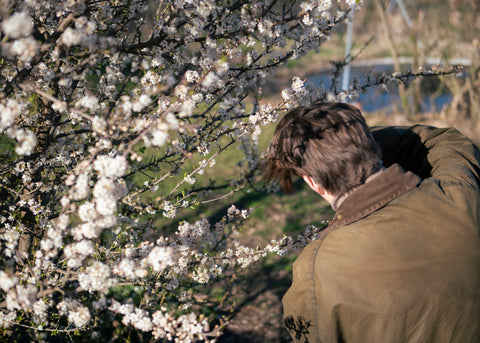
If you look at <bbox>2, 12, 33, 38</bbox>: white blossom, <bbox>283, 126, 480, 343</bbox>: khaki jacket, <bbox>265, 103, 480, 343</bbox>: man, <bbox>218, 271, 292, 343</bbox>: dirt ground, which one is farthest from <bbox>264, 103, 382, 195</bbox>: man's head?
<bbox>218, 271, 292, 343</bbox>: dirt ground

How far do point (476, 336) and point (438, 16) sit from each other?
1120cm

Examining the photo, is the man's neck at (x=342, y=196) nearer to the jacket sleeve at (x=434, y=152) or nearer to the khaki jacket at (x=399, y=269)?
the khaki jacket at (x=399, y=269)

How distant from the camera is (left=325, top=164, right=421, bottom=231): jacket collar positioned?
1.74 metres

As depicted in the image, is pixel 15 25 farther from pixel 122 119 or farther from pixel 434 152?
pixel 434 152

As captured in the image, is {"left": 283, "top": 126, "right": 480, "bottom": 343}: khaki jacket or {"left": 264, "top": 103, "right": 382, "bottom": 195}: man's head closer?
{"left": 283, "top": 126, "right": 480, "bottom": 343}: khaki jacket

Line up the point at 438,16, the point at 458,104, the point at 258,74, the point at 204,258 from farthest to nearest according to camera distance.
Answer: the point at 438,16, the point at 458,104, the point at 258,74, the point at 204,258

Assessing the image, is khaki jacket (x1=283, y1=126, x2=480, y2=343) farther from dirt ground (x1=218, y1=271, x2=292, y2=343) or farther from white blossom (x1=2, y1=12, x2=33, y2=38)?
dirt ground (x1=218, y1=271, x2=292, y2=343)

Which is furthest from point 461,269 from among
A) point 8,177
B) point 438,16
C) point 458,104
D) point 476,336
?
point 438,16

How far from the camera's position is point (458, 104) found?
8.84 metres

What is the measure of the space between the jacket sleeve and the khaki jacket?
10 centimetres

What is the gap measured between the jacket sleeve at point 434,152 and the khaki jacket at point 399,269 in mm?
99

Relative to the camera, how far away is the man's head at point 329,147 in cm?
181

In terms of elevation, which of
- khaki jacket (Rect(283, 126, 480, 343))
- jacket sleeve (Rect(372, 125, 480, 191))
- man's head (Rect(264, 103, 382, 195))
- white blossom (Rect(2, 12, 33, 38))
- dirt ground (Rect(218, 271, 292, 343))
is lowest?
dirt ground (Rect(218, 271, 292, 343))

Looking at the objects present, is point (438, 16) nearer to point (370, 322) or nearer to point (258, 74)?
point (258, 74)
